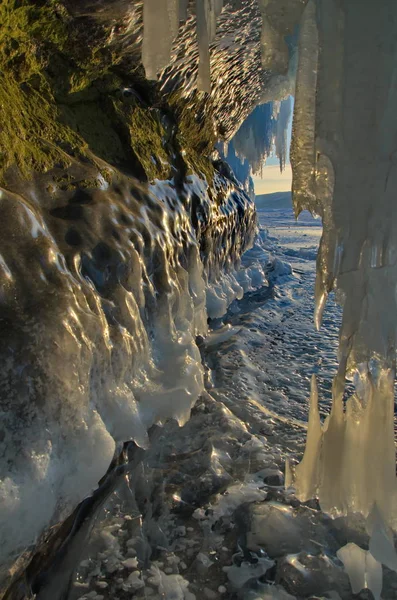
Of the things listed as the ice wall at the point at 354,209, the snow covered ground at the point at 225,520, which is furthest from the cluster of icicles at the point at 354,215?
the snow covered ground at the point at 225,520

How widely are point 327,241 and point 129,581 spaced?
1513 mm

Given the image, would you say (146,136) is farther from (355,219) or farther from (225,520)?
(225,520)

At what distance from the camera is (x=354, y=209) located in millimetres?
1607

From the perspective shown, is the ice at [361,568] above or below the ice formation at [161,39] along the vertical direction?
below

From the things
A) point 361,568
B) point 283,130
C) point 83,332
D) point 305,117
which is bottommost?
A: point 361,568

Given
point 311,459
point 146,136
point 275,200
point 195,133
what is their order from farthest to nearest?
point 275,200 < point 195,133 < point 146,136 < point 311,459

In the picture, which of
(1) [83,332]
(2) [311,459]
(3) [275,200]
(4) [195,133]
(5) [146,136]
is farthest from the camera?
(3) [275,200]

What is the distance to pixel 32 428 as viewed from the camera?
1380 millimetres

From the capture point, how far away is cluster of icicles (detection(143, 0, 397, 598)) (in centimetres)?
151

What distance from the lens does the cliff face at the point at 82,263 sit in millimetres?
1402

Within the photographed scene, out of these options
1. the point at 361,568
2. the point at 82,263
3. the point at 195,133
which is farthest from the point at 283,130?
the point at 361,568

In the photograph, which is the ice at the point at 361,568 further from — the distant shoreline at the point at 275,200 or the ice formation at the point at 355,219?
the distant shoreline at the point at 275,200

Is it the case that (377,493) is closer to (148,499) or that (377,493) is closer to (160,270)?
(148,499)

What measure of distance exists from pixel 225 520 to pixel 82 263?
136 centimetres
